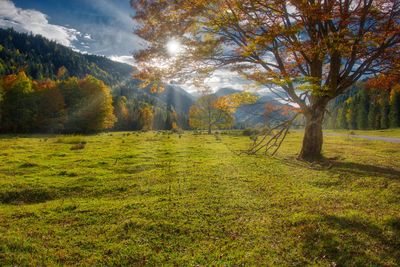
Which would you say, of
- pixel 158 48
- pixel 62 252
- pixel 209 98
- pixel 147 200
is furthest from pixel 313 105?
pixel 209 98

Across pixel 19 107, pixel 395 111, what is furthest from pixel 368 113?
pixel 19 107

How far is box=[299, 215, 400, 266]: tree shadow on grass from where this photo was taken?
5820 mm

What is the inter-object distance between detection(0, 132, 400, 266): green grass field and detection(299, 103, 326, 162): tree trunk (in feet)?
8.53

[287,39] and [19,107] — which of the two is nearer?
[287,39]

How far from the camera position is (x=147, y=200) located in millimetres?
9789

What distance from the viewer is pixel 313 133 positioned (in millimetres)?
16688

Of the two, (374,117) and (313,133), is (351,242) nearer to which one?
(313,133)

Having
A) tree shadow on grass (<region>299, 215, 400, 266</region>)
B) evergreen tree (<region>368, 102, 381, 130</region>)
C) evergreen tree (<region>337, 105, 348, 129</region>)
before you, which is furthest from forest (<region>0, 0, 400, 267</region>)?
evergreen tree (<region>337, 105, 348, 129</region>)

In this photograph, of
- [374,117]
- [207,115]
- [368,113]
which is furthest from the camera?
[368,113]

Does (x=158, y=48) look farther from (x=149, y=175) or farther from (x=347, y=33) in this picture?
(x=347, y=33)

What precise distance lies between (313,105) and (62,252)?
15289 millimetres

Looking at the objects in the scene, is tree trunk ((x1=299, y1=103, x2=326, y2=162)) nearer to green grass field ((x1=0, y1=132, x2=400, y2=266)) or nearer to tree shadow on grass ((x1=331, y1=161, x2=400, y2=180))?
tree shadow on grass ((x1=331, y1=161, x2=400, y2=180))

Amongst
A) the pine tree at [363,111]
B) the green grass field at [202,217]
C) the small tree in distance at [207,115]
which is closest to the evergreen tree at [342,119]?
the pine tree at [363,111]

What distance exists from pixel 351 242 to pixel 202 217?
4088 millimetres
